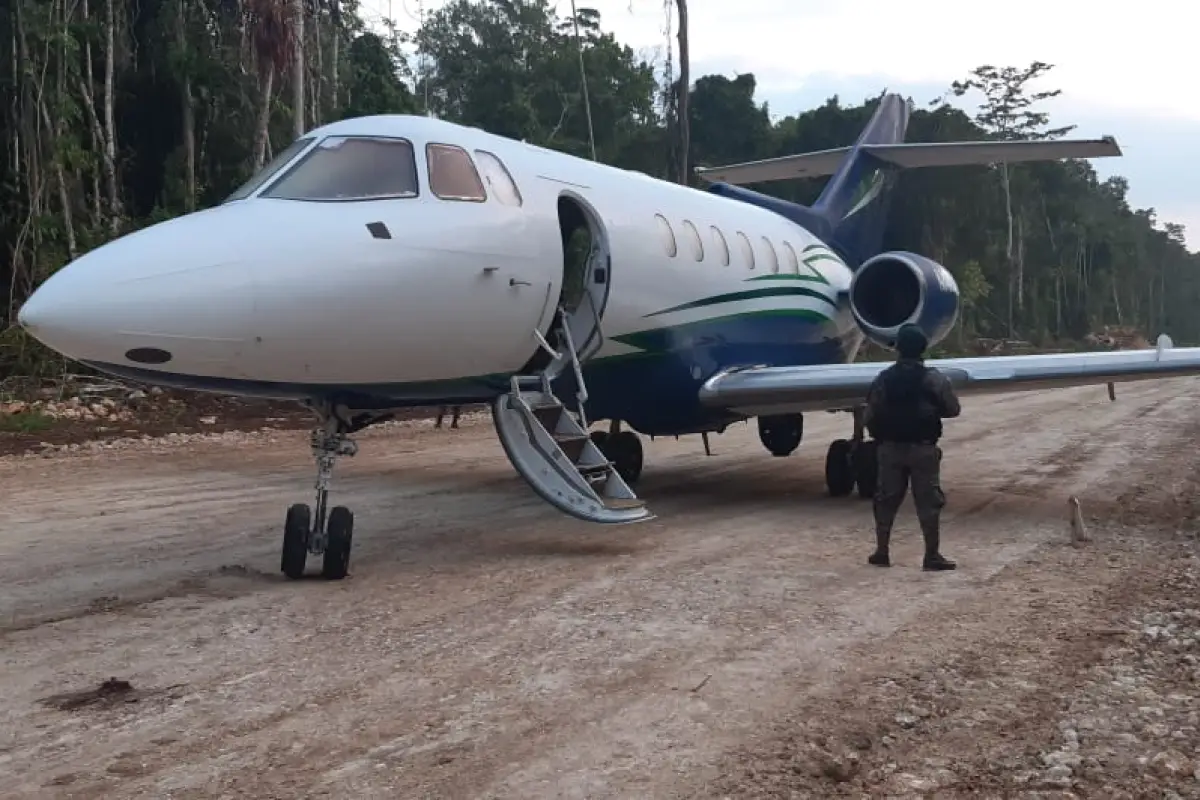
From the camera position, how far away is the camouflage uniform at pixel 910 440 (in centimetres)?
757

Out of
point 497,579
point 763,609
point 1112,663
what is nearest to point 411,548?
point 497,579

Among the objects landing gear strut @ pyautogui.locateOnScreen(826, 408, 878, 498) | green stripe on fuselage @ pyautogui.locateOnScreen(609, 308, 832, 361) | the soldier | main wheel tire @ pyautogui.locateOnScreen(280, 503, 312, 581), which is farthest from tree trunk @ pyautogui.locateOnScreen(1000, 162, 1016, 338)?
main wheel tire @ pyautogui.locateOnScreen(280, 503, 312, 581)

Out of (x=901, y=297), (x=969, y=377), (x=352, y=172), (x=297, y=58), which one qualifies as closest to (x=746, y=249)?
(x=901, y=297)

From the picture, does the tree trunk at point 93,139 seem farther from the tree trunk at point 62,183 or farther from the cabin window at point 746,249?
the cabin window at point 746,249

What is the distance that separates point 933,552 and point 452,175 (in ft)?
13.6

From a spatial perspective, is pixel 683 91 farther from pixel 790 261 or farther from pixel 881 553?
pixel 881 553

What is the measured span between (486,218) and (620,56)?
4267 cm

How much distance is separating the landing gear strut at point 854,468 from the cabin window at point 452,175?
5090 millimetres

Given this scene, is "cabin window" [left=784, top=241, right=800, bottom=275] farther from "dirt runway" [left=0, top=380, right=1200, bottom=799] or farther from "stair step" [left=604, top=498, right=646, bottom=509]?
"stair step" [left=604, top=498, right=646, bottom=509]

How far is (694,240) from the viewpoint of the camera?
10914 millimetres

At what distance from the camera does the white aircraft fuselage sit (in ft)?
19.4

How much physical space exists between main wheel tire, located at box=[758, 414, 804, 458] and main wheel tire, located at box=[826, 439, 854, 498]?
→ 9.72 ft

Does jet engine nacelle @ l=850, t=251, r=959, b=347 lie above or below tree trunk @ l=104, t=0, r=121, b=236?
below

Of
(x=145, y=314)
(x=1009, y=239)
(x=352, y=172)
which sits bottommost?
(x=145, y=314)
